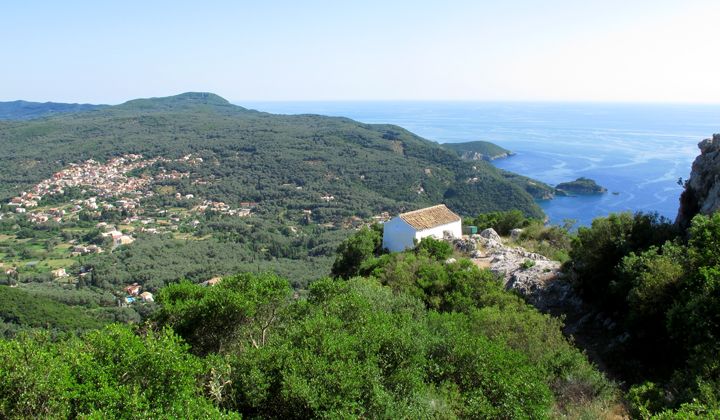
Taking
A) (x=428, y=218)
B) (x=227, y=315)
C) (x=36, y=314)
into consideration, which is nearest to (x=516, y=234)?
(x=428, y=218)

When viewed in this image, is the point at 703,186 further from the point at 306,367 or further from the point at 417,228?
the point at 306,367

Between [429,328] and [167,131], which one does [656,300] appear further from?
[167,131]

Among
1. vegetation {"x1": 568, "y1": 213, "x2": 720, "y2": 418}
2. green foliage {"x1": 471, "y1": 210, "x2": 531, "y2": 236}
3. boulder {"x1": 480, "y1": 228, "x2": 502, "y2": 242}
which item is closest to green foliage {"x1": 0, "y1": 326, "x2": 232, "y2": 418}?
vegetation {"x1": 568, "y1": 213, "x2": 720, "y2": 418}

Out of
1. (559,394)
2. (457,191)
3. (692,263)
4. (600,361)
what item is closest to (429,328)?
(559,394)

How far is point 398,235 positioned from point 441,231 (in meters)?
2.41

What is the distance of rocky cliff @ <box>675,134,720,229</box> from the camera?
1323 centimetres

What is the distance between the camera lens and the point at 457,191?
9419 centimetres

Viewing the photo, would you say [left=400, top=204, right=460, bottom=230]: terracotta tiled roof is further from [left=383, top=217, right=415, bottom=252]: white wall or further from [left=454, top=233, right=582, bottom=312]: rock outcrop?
[left=454, top=233, right=582, bottom=312]: rock outcrop

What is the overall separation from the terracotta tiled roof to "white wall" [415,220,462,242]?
0.58 ft

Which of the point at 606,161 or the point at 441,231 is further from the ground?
the point at 441,231

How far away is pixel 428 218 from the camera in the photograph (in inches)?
987

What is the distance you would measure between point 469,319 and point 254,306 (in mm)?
5640

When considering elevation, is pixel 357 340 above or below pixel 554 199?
above

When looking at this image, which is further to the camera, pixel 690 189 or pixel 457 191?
pixel 457 191
